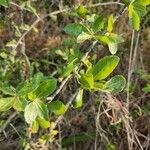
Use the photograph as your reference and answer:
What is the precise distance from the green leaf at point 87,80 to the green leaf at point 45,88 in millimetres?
56

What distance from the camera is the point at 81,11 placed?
40.3 inches

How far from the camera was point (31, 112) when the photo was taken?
834 millimetres

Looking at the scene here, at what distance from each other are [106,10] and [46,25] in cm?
38

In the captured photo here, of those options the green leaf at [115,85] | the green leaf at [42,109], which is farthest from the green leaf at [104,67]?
the green leaf at [42,109]

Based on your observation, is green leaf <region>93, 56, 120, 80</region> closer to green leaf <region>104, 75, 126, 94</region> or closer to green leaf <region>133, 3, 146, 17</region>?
green leaf <region>104, 75, 126, 94</region>

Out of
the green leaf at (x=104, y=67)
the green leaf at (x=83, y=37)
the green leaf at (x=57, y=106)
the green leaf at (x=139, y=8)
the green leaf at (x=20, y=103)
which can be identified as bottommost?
the green leaf at (x=57, y=106)

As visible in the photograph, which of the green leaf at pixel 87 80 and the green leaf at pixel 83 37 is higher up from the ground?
the green leaf at pixel 83 37

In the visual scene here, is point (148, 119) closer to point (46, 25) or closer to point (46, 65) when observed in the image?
point (46, 65)

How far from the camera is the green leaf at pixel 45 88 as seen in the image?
0.85 m

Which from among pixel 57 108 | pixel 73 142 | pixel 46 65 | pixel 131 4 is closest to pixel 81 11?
pixel 131 4

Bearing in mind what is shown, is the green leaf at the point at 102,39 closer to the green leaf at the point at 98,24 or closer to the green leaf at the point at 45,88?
the green leaf at the point at 98,24

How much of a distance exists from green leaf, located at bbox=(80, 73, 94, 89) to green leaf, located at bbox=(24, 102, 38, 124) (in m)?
0.11

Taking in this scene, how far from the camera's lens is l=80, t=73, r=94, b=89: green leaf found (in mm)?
855

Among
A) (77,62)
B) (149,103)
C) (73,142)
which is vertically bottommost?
(73,142)
